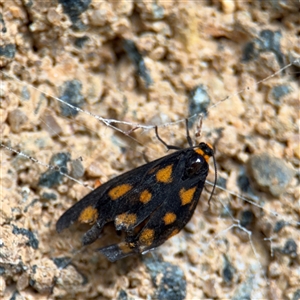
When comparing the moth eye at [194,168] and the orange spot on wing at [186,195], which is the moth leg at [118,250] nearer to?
the orange spot on wing at [186,195]

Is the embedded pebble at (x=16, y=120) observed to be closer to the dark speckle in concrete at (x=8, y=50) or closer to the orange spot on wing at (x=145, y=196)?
the dark speckle in concrete at (x=8, y=50)

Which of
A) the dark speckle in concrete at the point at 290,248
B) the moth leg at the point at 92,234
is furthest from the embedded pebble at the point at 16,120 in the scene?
the dark speckle in concrete at the point at 290,248

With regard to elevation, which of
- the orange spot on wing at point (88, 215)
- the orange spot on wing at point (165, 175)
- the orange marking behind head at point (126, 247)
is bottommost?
the orange marking behind head at point (126, 247)

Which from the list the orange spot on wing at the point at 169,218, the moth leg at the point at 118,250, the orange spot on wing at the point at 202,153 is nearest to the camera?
the moth leg at the point at 118,250

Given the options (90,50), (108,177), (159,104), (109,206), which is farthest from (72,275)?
(90,50)

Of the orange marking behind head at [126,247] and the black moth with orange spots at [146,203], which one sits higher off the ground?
the black moth with orange spots at [146,203]

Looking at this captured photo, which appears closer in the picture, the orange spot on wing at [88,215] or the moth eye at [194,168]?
the orange spot on wing at [88,215]

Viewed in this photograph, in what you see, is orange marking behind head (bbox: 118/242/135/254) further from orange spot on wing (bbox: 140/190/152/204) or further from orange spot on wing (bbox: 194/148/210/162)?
orange spot on wing (bbox: 194/148/210/162)

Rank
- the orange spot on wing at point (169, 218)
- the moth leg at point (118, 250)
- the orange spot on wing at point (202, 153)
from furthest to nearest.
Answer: the orange spot on wing at point (202, 153), the orange spot on wing at point (169, 218), the moth leg at point (118, 250)

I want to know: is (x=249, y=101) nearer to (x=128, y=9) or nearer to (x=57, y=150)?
(x=128, y=9)
